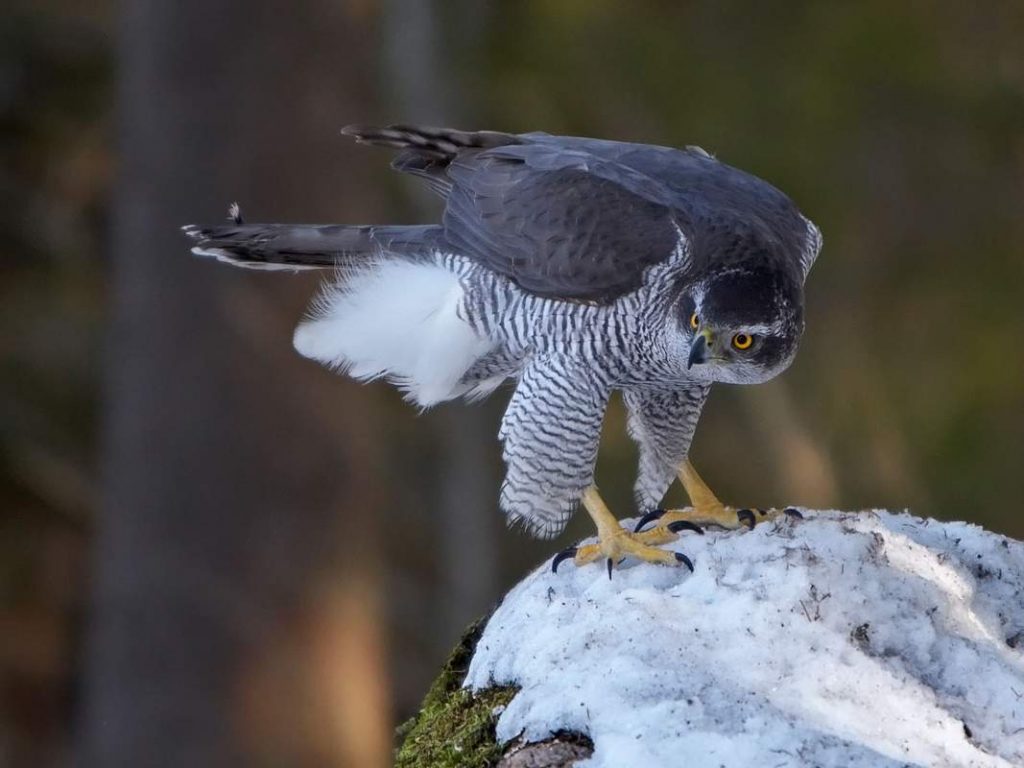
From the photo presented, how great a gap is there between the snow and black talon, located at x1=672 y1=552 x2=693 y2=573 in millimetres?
19

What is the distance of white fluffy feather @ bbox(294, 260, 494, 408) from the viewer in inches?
183

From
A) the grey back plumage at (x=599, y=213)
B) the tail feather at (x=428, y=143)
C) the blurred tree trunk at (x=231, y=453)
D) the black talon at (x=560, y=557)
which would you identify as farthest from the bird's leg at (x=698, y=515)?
the blurred tree trunk at (x=231, y=453)

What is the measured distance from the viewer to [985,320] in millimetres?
11750

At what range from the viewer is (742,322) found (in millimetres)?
4043

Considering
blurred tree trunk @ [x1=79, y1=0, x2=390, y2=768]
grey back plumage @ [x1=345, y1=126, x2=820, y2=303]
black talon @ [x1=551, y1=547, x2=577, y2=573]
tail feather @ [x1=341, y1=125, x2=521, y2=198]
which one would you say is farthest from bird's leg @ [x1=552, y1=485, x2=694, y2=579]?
blurred tree trunk @ [x1=79, y1=0, x2=390, y2=768]

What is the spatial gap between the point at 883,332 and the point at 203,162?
6610 mm

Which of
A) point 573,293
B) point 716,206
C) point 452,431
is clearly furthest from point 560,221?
point 452,431

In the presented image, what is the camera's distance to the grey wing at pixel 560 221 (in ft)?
14.1

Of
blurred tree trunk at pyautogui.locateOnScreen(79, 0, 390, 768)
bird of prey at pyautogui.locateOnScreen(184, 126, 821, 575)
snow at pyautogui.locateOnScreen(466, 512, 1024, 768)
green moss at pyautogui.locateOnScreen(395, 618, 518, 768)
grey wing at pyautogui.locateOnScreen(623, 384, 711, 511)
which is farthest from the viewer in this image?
blurred tree trunk at pyautogui.locateOnScreen(79, 0, 390, 768)

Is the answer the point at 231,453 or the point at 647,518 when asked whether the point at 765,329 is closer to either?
the point at 647,518

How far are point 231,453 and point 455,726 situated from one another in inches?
A: 196

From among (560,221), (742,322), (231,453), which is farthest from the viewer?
(231,453)

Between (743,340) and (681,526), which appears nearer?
(681,526)

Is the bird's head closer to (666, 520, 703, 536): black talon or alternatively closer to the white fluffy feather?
(666, 520, 703, 536): black talon
